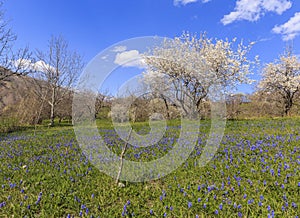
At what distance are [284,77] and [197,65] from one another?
14581mm

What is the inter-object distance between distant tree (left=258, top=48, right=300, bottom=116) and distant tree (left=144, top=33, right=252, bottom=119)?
28.4ft

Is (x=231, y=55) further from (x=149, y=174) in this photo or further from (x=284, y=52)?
(x=149, y=174)

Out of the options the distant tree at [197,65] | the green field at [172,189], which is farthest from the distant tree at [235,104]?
the green field at [172,189]

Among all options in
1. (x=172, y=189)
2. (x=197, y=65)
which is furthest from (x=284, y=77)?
(x=172, y=189)

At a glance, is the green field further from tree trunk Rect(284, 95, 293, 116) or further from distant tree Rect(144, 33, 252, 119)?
tree trunk Rect(284, 95, 293, 116)

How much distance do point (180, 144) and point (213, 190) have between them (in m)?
4.24

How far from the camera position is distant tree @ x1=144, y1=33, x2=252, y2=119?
22.3 meters

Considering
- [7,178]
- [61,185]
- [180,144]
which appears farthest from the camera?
[180,144]

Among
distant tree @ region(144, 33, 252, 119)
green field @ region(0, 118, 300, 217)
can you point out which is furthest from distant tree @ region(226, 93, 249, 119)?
green field @ region(0, 118, 300, 217)

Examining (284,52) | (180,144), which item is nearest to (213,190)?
(180,144)

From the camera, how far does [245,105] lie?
111 ft

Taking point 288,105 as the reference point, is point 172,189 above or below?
below

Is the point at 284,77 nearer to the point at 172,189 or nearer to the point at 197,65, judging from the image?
the point at 197,65

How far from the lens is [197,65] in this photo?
992 inches
